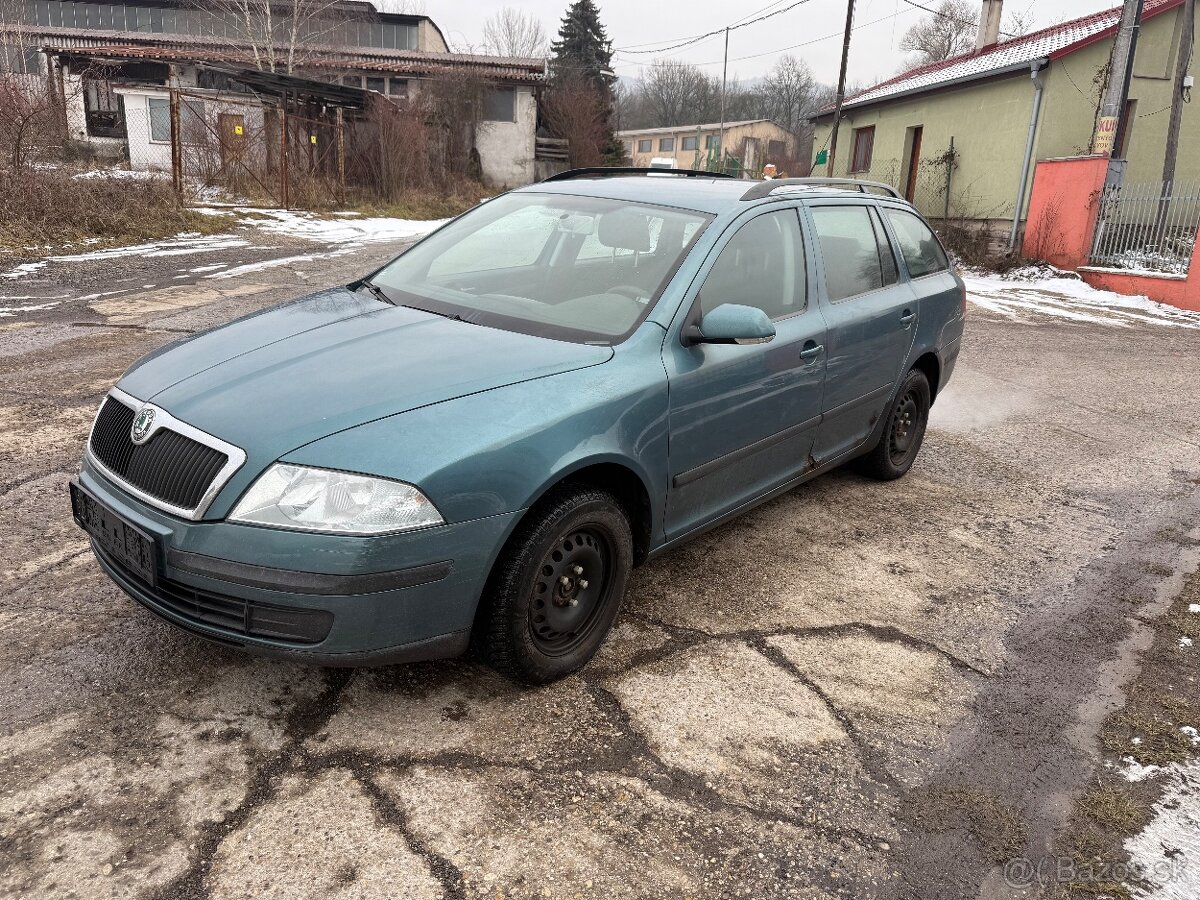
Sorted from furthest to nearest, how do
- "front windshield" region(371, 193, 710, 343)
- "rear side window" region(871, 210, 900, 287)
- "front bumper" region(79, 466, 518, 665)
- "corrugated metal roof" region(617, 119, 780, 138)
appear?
"corrugated metal roof" region(617, 119, 780, 138), "rear side window" region(871, 210, 900, 287), "front windshield" region(371, 193, 710, 343), "front bumper" region(79, 466, 518, 665)

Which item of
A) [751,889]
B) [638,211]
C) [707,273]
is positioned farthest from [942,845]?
[638,211]

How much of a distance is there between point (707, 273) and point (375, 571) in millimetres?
1730

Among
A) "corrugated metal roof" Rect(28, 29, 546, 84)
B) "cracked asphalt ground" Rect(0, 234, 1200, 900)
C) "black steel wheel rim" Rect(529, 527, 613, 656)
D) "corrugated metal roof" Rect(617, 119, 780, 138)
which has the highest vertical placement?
"corrugated metal roof" Rect(617, 119, 780, 138)

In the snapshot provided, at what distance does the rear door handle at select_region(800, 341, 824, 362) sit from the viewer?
3648 millimetres

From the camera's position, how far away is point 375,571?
2.24 m

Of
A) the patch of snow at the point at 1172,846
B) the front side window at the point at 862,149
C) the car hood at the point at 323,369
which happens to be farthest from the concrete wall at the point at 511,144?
the patch of snow at the point at 1172,846

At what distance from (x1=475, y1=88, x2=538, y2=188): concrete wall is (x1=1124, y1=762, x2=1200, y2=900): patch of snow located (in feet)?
116

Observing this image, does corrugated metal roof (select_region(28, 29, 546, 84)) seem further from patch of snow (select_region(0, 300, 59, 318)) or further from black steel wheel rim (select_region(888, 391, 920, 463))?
black steel wheel rim (select_region(888, 391, 920, 463))

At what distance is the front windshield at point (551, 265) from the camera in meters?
3.15

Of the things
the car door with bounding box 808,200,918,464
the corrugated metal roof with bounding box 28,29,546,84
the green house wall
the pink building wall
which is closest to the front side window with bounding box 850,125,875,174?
the green house wall

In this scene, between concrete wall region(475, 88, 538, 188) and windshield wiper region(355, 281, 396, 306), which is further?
concrete wall region(475, 88, 538, 188)

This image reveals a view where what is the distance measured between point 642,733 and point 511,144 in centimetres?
3621

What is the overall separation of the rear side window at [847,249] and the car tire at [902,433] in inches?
27.8

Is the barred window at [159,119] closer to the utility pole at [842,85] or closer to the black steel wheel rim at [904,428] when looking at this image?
the utility pole at [842,85]
